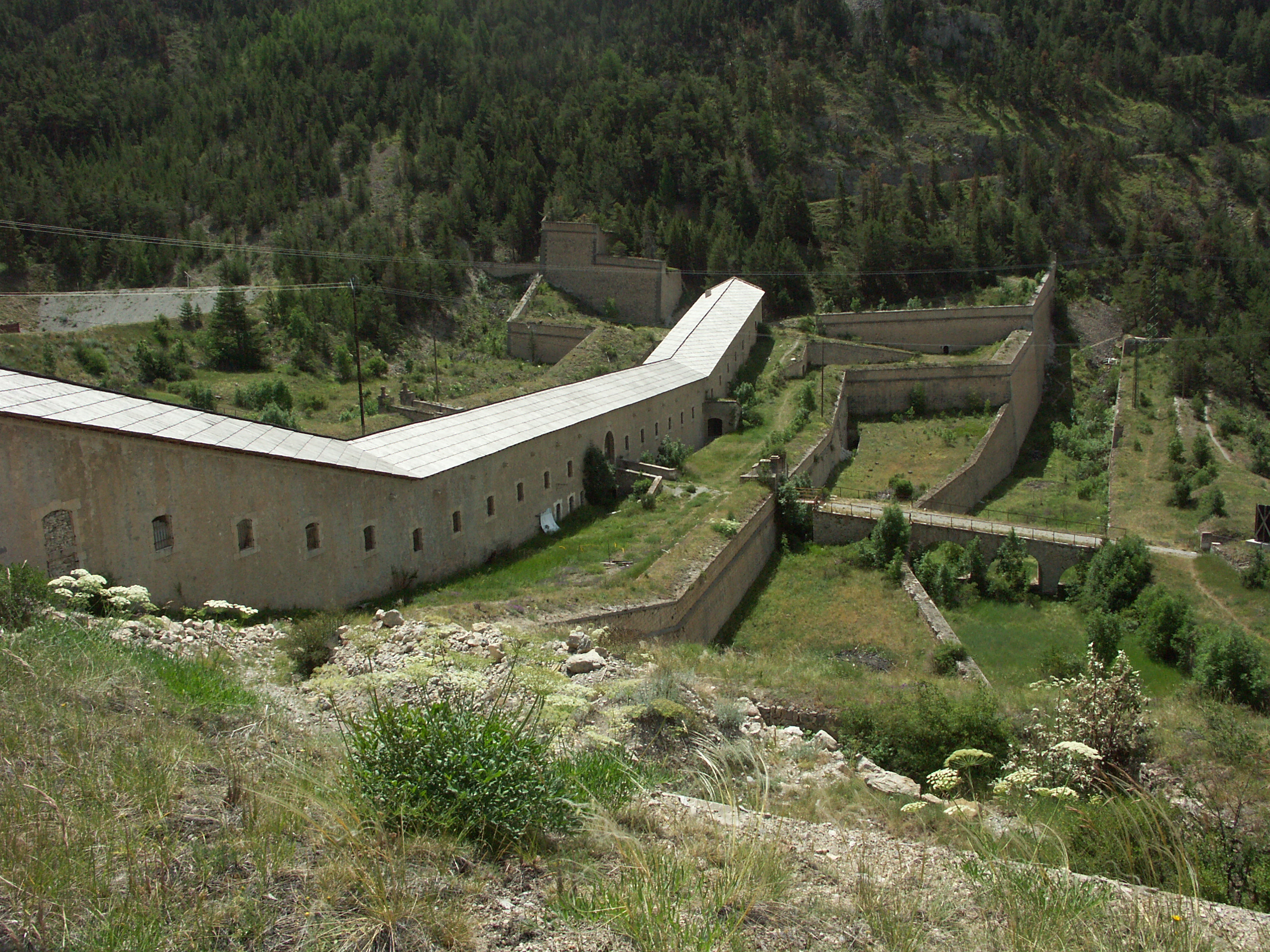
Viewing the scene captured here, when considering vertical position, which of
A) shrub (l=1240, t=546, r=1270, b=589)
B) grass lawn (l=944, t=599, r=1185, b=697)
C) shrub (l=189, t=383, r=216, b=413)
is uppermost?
shrub (l=189, t=383, r=216, b=413)

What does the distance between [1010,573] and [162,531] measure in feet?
63.0

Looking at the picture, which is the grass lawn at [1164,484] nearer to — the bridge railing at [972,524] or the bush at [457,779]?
the bridge railing at [972,524]

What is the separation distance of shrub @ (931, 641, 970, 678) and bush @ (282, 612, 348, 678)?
39.1 ft

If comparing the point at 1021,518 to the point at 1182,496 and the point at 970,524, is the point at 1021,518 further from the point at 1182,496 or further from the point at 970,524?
the point at 1182,496

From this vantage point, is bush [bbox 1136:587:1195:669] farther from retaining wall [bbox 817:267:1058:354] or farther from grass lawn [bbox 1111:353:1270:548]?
retaining wall [bbox 817:267:1058:354]

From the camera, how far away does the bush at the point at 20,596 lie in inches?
365

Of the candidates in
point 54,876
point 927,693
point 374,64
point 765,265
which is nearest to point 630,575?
point 927,693

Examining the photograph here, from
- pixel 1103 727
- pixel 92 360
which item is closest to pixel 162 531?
pixel 1103 727

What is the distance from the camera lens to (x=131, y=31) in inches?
3410

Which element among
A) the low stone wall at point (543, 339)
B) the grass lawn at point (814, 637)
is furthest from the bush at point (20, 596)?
the low stone wall at point (543, 339)

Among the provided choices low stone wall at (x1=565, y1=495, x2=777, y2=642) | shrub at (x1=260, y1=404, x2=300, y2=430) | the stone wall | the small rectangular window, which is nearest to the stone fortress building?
the small rectangular window

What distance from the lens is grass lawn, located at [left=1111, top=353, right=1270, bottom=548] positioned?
79.1ft

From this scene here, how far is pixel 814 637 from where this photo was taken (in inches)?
806

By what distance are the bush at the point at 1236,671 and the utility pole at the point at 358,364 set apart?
1956 cm
